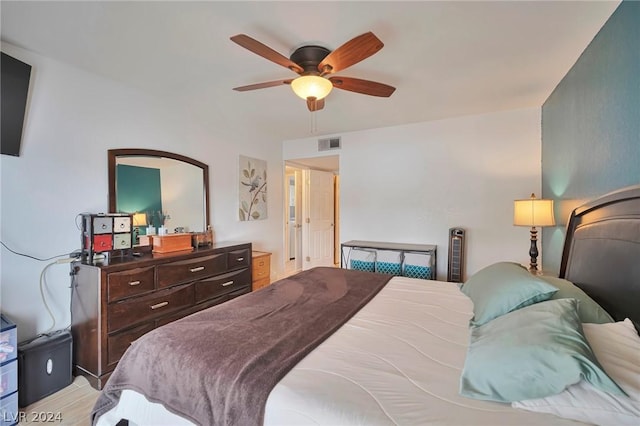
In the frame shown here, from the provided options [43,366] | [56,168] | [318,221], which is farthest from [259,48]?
[318,221]

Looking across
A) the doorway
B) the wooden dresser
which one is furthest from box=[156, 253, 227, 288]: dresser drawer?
the doorway

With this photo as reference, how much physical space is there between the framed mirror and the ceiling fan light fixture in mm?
1790

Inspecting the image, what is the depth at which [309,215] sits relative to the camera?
211 inches

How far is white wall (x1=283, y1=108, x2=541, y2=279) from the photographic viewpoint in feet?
11.0

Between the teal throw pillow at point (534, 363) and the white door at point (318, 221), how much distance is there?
4.40 meters

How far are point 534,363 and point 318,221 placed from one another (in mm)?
4711

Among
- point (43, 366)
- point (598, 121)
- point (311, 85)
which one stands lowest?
point (43, 366)

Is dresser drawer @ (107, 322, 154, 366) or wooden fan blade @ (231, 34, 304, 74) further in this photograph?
dresser drawer @ (107, 322, 154, 366)

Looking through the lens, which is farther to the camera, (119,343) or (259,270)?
(259,270)

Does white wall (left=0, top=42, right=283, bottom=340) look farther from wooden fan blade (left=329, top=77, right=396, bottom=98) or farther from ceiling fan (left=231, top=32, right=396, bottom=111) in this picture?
wooden fan blade (left=329, top=77, right=396, bottom=98)

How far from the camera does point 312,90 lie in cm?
199

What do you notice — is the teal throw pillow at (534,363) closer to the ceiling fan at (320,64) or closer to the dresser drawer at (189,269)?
the ceiling fan at (320,64)

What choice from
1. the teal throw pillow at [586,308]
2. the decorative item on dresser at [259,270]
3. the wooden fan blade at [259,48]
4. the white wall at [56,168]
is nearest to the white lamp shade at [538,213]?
the teal throw pillow at [586,308]

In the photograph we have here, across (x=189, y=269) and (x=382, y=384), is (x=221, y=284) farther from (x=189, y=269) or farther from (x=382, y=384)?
(x=382, y=384)
